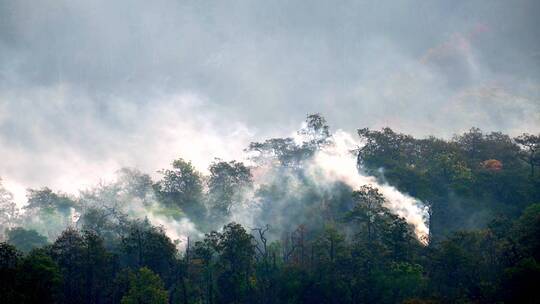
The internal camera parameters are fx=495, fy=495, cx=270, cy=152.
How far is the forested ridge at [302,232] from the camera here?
63625 mm

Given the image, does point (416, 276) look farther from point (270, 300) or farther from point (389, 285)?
point (270, 300)

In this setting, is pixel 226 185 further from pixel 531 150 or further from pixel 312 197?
pixel 531 150

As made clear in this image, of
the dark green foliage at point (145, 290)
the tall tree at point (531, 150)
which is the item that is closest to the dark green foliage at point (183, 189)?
the dark green foliage at point (145, 290)

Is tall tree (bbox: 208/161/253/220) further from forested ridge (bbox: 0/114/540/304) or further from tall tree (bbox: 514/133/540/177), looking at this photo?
tall tree (bbox: 514/133/540/177)

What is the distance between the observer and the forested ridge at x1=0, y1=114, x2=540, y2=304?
63625 mm

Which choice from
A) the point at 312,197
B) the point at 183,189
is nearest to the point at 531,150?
the point at 312,197

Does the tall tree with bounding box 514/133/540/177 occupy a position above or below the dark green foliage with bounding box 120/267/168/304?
above

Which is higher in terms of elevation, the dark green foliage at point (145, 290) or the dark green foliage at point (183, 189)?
the dark green foliage at point (183, 189)

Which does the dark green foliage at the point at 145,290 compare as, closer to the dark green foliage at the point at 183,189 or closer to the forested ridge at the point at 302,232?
the forested ridge at the point at 302,232

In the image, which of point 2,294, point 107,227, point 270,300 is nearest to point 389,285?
point 270,300

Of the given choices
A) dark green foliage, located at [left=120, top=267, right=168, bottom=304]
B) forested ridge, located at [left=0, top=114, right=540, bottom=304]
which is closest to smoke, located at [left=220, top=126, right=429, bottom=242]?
forested ridge, located at [left=0, top=114, right=540, bottom=304]

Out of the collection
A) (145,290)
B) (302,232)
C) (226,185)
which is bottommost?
(145,290)

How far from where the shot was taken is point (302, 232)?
260ft

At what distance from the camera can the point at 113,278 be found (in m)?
69.0
